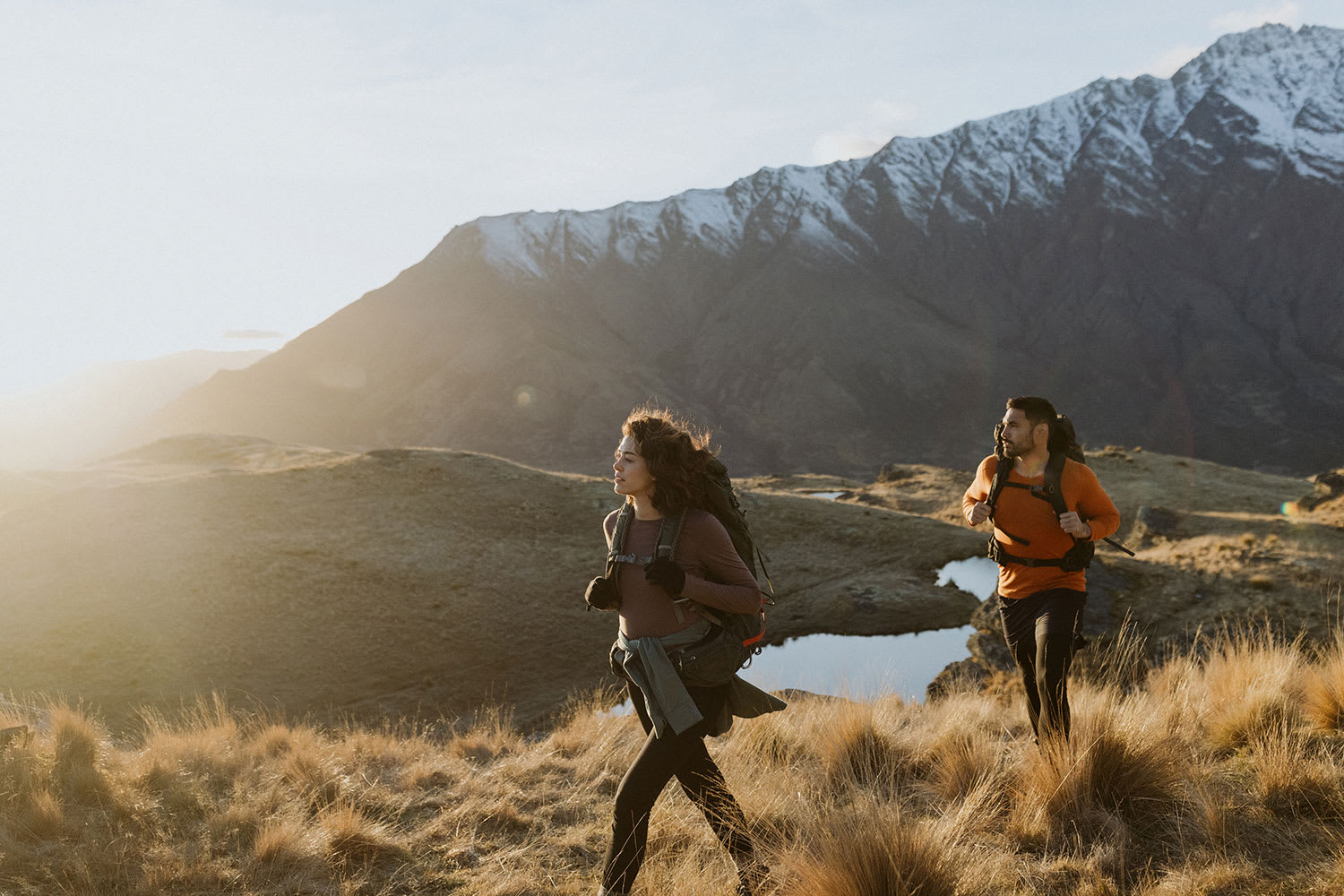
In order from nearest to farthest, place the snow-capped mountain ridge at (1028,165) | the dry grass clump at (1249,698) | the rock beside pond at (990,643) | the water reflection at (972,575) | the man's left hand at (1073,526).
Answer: the man's left hand at (1073,526) < the dry grass clump at (1249,698) < the rock beside pond at (990,643) < the water reflection at (972,575) < the snow-capped mountain ridge at (1028,165)

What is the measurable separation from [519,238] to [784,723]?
6867 inches

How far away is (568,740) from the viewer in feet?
21.3

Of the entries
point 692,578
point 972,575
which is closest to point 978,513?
point 692,578

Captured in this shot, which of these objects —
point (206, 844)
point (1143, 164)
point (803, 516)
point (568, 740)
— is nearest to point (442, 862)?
point (206, 844)

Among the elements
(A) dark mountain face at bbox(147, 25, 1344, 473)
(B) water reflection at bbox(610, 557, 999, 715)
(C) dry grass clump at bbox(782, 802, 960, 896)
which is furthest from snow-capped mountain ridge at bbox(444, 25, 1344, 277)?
(C) dry grass clump at bbox(782, 802, 960, 896)

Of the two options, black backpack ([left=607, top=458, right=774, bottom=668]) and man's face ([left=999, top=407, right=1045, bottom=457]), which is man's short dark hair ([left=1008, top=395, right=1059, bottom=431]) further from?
black backpack ([left=607, top=458, right=774, bottom=668])

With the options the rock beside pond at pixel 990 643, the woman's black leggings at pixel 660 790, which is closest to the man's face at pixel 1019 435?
the woman's black leggings at pixel 660 790

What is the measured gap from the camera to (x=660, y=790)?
3.19 meters

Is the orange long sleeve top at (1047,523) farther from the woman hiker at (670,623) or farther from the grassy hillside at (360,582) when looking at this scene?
the grassy hillside at (360,582)

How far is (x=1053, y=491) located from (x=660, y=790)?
2623mm

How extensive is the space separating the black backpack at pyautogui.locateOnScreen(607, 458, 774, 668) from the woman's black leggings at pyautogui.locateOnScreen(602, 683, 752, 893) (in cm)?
26

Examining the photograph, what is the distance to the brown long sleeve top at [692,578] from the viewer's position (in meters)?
3.08

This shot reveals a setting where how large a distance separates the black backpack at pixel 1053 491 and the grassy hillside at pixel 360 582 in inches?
476

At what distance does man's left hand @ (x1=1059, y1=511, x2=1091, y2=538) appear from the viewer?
13.2 ft
